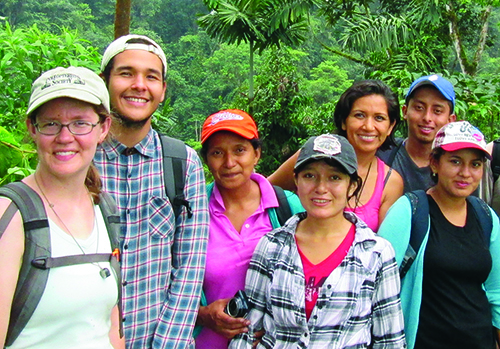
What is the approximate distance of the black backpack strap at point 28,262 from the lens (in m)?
1.16

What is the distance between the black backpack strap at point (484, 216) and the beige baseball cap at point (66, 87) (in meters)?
1.46

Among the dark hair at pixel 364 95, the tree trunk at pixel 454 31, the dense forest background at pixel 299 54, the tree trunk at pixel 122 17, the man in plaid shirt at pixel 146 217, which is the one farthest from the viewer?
the tree trunk at pixel 454 31

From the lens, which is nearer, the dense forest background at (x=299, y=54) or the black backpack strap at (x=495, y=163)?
the black backpack strap at (x=495, y=163)

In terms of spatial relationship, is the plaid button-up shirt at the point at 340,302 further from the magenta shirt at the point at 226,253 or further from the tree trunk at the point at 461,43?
the tree trunk at the point at 461,43

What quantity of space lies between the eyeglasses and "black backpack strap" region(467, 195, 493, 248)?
1.48 m

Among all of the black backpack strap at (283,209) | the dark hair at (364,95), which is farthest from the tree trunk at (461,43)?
the black backpack strap at (283,209)

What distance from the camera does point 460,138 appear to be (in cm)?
185

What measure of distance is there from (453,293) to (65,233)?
1.38 metres

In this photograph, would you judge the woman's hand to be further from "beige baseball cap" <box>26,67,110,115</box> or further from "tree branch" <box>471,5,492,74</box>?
"tree branch" <box>471,5,492,74</box>

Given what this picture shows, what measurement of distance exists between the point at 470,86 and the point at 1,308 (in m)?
4.78

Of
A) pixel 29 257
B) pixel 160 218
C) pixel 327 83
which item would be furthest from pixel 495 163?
pixel 327 83

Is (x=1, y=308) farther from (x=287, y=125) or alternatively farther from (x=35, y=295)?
(x=287, y=125)

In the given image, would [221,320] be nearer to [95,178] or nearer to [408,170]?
[95,178]

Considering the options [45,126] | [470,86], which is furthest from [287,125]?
[45,126]
